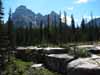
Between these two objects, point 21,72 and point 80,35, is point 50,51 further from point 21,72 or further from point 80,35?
point 80,35

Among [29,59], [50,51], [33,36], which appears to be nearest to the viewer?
[50,51]

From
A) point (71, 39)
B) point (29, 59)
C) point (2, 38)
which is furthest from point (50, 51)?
point (71, 39)

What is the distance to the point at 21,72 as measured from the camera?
2153 cm

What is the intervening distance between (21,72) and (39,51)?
11373 mm

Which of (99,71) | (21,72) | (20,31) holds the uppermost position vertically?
(20,31)

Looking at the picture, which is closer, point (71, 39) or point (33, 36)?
point (71, 39)

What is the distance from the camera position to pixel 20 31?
91.9 meters

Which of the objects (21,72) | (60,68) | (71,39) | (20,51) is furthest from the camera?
(71,39)

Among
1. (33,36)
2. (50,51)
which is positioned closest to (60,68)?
(50,51)

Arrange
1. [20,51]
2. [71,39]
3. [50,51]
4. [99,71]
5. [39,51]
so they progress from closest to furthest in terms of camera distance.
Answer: [99,71]
[50,51]
[39,51]
[20,51]
[71,39]

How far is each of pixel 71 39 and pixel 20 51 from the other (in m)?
40.7

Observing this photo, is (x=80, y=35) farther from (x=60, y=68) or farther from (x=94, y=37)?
(x=60, y=68)

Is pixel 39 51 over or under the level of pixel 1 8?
under

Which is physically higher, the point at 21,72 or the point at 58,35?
the point at 58,35
